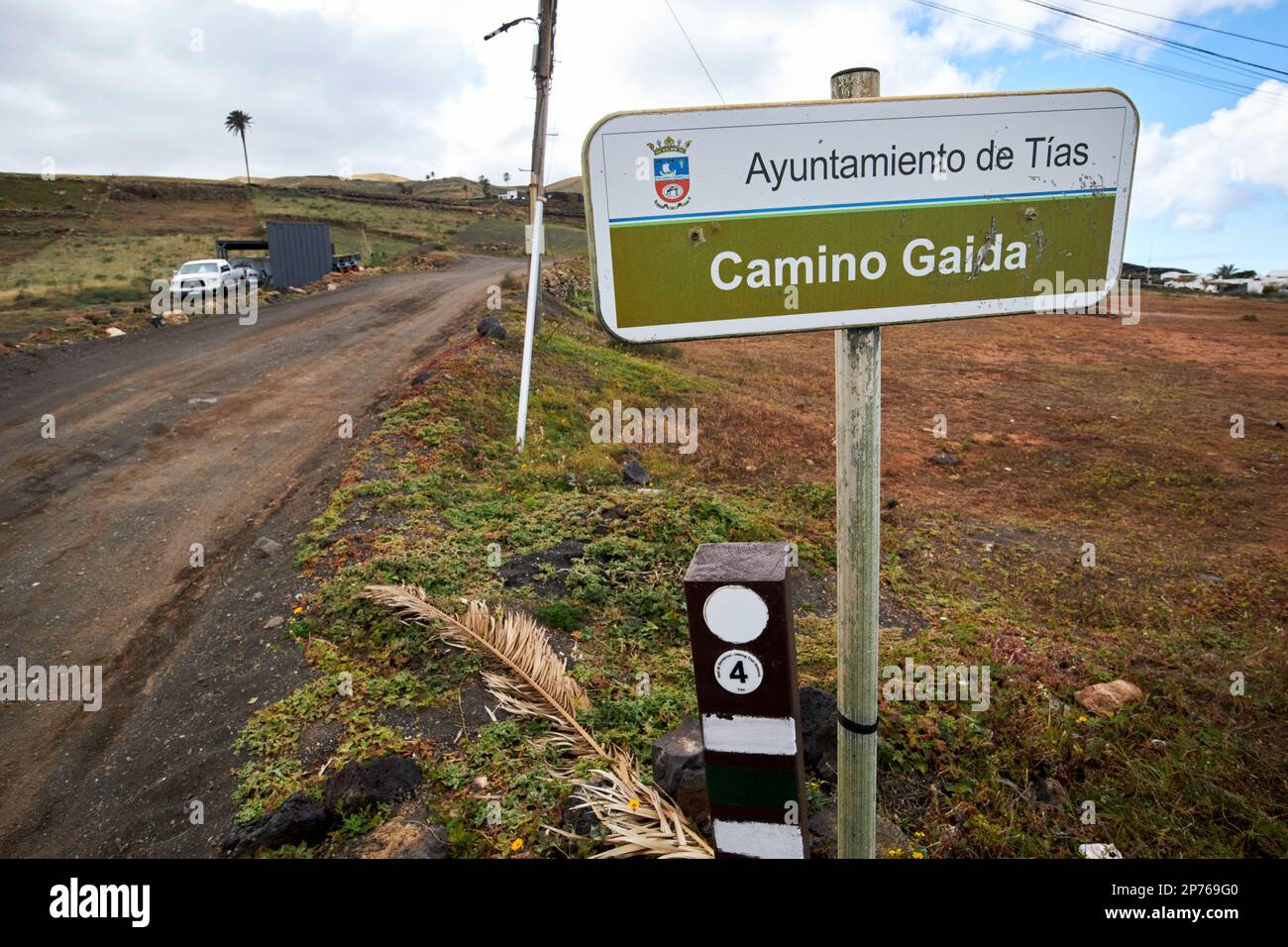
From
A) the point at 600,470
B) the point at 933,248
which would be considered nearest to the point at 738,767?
the point at 933,248

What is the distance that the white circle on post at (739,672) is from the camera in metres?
1.72

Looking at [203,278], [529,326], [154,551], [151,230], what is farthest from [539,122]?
[151,230]

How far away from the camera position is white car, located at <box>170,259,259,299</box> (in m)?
18.8

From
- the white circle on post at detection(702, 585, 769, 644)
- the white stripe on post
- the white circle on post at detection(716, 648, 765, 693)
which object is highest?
the white circle on post at detection(702, 585, 769, 644)

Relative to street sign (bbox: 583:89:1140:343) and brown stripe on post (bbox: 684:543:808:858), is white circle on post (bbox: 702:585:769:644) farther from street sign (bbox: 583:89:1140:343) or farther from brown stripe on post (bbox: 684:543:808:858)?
street sign (bbox: 583:89:1140:343)

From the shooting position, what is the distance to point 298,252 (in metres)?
22.4

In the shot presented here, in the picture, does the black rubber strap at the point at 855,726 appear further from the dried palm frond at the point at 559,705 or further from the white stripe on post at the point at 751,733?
the dried palm frond at the point at 559,705

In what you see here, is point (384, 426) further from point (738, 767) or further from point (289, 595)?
point (738, 767)
